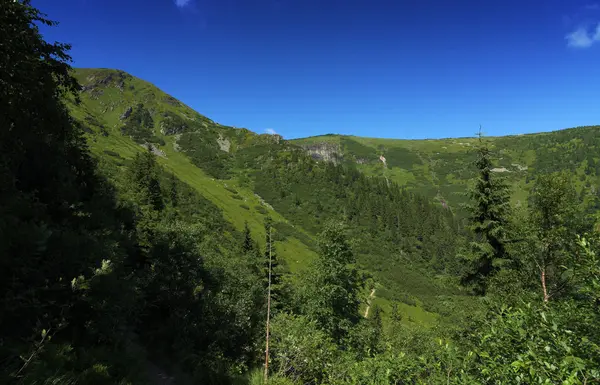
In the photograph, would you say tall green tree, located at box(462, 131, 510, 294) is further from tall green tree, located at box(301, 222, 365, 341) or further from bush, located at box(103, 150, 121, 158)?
bush, located at box(103, 150, 121, 158)

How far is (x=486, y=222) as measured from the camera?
20.8m

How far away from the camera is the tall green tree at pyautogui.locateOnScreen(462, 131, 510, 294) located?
20516 mm

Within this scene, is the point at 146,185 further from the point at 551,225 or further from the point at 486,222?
the point at 551,225

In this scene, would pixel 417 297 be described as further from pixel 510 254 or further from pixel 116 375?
pixel 116 375

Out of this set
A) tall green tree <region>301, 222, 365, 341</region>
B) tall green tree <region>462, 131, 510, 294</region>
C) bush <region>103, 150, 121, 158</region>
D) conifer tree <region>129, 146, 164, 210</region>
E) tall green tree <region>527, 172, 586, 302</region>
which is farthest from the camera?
bush <region>103, 150, 121, 158</region>

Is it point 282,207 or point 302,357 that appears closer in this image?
point 302,357

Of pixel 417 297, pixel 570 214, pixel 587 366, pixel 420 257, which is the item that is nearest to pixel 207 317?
pixel 587 366

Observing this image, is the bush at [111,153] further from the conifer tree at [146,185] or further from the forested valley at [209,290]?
the forested valley at [209,290]

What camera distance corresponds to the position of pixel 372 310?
102125 mm

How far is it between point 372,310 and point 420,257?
90.3 m

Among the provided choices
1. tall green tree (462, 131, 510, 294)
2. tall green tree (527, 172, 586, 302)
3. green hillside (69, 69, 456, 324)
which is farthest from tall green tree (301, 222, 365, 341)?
green hillside (69, 69, 456, 324)

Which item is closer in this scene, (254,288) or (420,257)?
(254,288)

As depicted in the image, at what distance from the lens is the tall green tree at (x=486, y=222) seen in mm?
20516

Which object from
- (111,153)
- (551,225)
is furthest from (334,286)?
(111,153)
